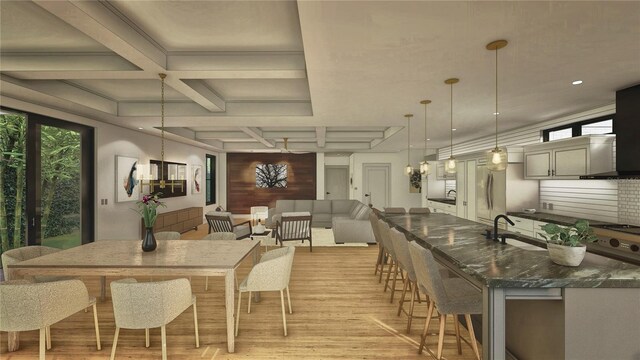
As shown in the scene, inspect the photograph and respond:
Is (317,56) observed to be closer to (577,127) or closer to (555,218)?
(555,218)

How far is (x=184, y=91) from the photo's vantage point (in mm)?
3877

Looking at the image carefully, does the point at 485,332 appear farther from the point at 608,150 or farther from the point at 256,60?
the point at 608,150

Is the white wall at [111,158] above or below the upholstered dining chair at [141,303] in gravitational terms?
above

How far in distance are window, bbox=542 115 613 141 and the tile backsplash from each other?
0.93m

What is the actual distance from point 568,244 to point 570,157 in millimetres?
3336

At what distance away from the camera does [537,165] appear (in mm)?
5023

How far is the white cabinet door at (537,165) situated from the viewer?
15.8 ft

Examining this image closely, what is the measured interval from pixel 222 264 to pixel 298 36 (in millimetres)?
2246

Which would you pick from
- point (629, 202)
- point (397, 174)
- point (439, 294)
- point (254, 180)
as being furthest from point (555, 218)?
point (254, 180)

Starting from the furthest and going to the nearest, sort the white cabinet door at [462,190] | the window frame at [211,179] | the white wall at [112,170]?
the window frame at [211,179] < the white cabinet door at [462,190] < the white wall at [112,170]

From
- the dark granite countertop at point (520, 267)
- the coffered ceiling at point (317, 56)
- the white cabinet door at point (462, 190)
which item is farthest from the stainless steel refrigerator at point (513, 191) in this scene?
the dark granite countertop at point (520, 267)

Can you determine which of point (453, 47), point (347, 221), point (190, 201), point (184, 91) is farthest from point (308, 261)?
point (190, 201)

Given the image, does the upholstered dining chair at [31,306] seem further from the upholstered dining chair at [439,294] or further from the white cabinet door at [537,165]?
the white cabinet door at [537,165]

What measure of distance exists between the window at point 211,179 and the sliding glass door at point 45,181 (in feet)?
18.2
